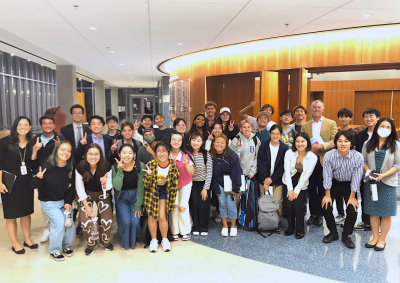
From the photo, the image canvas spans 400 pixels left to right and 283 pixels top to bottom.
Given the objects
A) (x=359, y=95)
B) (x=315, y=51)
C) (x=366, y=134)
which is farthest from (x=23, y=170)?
(x=359, y=95)

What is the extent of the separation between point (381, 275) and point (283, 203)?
148cm

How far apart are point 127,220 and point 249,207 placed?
1724 millimetres

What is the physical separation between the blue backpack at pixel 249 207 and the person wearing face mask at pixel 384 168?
143 centimetres

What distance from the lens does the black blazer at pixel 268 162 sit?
4.26 metres

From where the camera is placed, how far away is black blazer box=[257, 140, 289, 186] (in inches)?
168

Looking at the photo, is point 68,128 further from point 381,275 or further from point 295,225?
point 381,275

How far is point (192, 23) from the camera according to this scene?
570 centimetres

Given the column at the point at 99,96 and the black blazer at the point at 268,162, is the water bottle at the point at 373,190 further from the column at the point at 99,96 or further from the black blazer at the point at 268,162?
the column at the point at 99,96

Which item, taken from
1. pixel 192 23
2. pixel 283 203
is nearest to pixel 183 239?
pixel 283 203

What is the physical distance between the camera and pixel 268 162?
4309 mm

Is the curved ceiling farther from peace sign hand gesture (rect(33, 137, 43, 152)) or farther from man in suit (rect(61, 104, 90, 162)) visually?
peace sign hand gesture (rect(33, 137, 43, 152))

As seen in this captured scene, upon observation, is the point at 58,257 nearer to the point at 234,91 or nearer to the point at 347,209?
the point at 347,209

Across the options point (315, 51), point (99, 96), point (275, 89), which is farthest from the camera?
point (99, 96)

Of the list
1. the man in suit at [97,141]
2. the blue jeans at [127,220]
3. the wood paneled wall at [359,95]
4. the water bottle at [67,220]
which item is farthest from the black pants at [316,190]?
the wood paneled wall at [359,95]
